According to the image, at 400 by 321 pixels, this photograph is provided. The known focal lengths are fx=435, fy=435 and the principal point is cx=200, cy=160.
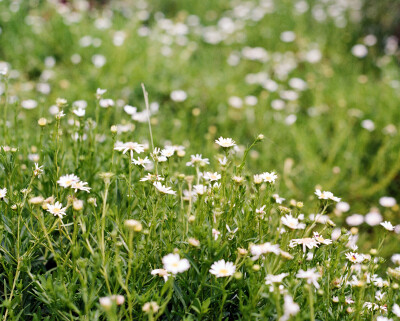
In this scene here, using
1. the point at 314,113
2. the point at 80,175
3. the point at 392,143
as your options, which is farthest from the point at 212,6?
the point at 80,175

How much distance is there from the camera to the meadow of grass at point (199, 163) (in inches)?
53.5

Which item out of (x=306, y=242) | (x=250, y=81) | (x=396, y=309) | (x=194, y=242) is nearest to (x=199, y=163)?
(x=194, y=242)

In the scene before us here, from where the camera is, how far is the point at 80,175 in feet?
6.01

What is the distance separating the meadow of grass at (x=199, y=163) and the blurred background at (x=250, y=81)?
2 centimetres

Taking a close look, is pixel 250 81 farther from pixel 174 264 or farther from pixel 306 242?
pixel 174 264

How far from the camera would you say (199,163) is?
1.56 meters

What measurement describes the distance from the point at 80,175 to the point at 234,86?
2124 mm

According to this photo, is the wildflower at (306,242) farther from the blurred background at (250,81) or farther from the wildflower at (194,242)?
the blurred background at (250,81)

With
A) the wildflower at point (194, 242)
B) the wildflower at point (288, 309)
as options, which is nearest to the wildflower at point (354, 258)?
the wildflower at point (288, 309)

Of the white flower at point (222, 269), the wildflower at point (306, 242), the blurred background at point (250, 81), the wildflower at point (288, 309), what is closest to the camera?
the wildflower at point (288, 309)

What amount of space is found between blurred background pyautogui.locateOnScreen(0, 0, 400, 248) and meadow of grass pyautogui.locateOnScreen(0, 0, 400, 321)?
0.8 inches

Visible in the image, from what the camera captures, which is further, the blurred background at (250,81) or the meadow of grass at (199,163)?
the blurred background at (250,81)

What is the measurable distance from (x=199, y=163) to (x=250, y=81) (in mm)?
2527

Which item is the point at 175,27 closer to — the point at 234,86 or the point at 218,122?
the point at 234,86
